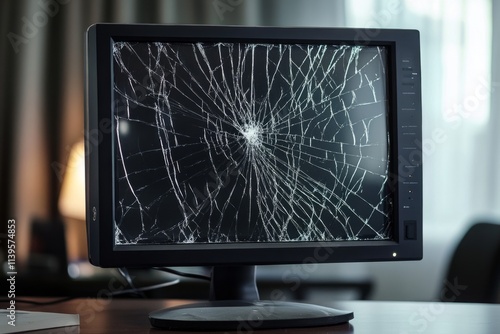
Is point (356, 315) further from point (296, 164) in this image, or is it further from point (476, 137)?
point (476, 137)

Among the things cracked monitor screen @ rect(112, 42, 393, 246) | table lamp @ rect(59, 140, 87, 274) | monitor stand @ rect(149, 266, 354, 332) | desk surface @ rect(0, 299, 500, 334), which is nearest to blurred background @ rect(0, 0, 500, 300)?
table lamp @ rect(59, 140, 87, 274)

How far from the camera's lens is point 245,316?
0.98 m

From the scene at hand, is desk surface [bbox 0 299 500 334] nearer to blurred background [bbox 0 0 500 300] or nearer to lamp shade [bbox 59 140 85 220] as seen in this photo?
lamp shade [bbox 59 140 85 220]

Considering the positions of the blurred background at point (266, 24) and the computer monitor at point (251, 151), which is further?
the blurred background at point (266, 24)

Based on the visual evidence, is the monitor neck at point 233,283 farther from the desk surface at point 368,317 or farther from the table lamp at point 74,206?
the table lamp at point 74,206

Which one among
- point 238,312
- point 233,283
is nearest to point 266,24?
point 233,283

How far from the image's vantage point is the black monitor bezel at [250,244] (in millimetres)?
983

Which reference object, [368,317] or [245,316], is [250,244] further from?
[368,317]

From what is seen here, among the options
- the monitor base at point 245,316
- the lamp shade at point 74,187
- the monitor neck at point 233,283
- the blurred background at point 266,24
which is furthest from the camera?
the blurred background at point 266,24

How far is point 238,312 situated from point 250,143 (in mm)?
235

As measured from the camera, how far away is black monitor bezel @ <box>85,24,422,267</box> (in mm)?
983

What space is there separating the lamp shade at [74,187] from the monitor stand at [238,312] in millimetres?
1309

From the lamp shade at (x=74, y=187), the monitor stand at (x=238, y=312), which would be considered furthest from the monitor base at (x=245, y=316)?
the lamp shade at (x=74, y=187)

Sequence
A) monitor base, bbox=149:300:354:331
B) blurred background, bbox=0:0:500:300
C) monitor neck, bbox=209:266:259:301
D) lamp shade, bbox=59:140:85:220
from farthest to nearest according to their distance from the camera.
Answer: blurred background, bbox=0:0:500:300
lamp shade, bbox=59:140:85:220
monitor neck, bbox=209:266:259:301
monitor base, bbox=149:300:354:331
